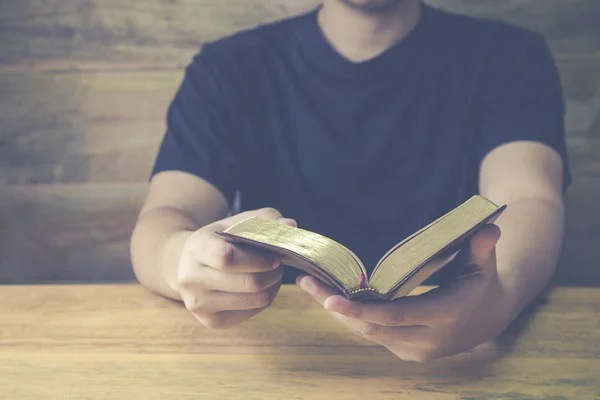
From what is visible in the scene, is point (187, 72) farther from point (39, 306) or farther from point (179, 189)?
point (39, 306)

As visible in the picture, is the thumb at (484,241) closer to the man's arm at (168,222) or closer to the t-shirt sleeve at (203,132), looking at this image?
the man's arm at (168,222)

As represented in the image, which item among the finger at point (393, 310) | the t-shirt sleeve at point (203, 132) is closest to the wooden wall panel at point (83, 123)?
Result: the t-shirt sleeve at point (203, 132)

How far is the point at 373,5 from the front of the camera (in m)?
1.04

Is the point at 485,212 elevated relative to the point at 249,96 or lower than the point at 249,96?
elevated

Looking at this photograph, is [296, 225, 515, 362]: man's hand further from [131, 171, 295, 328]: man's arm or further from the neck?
the neck

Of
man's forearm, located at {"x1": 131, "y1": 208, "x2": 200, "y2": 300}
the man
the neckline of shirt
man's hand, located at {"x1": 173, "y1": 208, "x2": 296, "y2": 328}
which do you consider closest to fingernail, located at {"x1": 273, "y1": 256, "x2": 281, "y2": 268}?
man's hand, located at {"x1": 173, "y1": 208, "x2": 296, "y2": 328}

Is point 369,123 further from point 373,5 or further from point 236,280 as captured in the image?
point 236,280

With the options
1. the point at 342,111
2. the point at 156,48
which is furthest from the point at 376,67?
the point at 156,48

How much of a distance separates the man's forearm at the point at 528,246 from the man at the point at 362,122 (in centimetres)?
8

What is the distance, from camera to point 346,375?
0.59m

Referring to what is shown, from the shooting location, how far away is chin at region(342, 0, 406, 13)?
1.04 meters

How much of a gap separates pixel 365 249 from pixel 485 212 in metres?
0.57

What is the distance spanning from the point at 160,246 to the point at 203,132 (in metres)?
0.30

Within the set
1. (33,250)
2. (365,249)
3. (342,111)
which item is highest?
(342,111)
